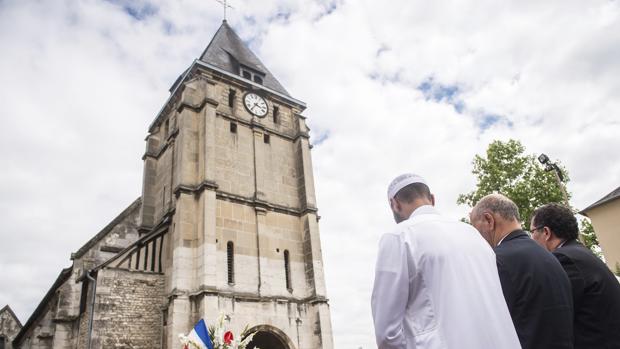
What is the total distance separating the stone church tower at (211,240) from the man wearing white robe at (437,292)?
545 inches

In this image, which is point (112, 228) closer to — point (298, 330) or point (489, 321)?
point (298, 330)

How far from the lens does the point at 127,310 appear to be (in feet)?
50.6

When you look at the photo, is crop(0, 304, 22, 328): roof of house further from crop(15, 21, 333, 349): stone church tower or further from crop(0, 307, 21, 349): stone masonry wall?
crop(15, 21, 333, 349): stone church tower

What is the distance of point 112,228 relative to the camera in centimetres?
2038

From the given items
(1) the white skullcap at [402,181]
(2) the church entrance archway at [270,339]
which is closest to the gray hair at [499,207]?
(1) the white skullcap at [402,181]

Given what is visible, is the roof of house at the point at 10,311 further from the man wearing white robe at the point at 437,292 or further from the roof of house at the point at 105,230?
the man wearing white robe at the point at 437,292

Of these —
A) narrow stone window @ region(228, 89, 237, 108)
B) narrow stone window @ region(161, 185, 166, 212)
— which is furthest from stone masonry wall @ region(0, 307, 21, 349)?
narrow stone window @ region(228, 89, 237, 108)

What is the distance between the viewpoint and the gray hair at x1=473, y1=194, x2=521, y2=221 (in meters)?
3.27

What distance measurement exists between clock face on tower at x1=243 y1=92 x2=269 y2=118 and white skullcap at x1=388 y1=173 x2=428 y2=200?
756 inches

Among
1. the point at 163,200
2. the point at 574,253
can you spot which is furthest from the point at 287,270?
the point at 574,253

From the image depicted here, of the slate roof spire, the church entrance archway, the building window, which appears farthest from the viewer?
the slate roof spire

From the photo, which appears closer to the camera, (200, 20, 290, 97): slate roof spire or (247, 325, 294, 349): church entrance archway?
(247, 325, 294, 349): church entrance archway

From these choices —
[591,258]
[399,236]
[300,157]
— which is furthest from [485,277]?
[300,157]

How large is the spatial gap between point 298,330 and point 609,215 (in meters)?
16.6
